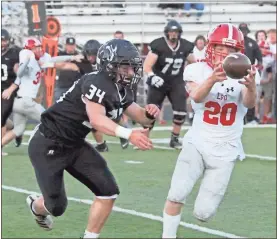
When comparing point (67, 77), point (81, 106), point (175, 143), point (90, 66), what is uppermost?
point (81, 106)

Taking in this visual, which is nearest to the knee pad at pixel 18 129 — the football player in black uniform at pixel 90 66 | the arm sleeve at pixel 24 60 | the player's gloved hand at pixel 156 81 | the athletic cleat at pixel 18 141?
the arm sleeve at pixel 24 60

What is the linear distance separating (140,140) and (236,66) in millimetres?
753

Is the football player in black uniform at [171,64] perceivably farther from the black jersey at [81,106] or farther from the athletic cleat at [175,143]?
the black jersey at [81,106]

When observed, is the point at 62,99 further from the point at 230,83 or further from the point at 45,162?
the point at 230,83

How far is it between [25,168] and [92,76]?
16.5ft

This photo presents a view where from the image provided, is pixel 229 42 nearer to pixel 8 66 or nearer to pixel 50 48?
pixel 8 66

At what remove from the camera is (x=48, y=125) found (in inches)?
259

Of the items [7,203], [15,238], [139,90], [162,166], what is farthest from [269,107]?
[15,238]

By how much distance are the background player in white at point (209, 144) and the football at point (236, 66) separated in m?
0.72

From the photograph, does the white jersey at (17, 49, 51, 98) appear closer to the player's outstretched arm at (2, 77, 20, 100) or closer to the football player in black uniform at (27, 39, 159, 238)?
the player's outstretched arm at (2, 77, 20, 100)

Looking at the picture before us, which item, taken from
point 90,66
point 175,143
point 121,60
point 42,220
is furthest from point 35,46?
point 121,60

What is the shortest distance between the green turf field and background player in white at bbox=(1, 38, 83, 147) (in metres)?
0.46

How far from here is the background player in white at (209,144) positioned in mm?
6395

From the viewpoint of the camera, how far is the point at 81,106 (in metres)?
6.37
